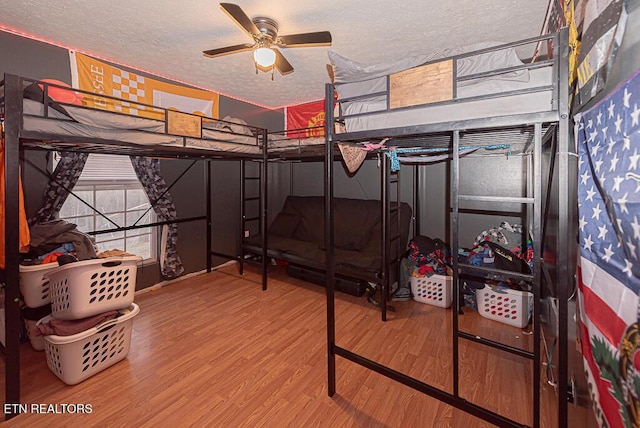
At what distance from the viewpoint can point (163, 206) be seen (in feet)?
12.1

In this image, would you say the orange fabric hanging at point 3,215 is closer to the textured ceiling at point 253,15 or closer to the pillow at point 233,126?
the textured ceiling at point 253,15

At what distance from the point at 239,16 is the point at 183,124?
1.12 m

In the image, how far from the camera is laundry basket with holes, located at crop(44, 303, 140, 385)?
6.20 feet

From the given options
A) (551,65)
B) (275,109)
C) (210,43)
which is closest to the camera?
(551,65)

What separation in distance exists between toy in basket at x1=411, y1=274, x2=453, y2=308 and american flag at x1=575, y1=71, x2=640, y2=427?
193cm

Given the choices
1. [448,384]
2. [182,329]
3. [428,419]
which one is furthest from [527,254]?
[182,329]

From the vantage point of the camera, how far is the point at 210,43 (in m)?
2.83

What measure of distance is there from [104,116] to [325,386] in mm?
2457

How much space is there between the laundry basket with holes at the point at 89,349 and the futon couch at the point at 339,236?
1897mm

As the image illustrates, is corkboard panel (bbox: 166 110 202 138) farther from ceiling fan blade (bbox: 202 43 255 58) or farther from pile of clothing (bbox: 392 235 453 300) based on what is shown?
pile of clothing (bbox: 392 235 453 300)

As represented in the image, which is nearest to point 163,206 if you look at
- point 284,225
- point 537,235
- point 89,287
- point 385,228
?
point 284,225

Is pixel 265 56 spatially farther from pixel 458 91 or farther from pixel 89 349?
pixel 89 349

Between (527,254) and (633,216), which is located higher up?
(633,216)

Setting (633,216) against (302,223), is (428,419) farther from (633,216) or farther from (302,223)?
(302,223)
